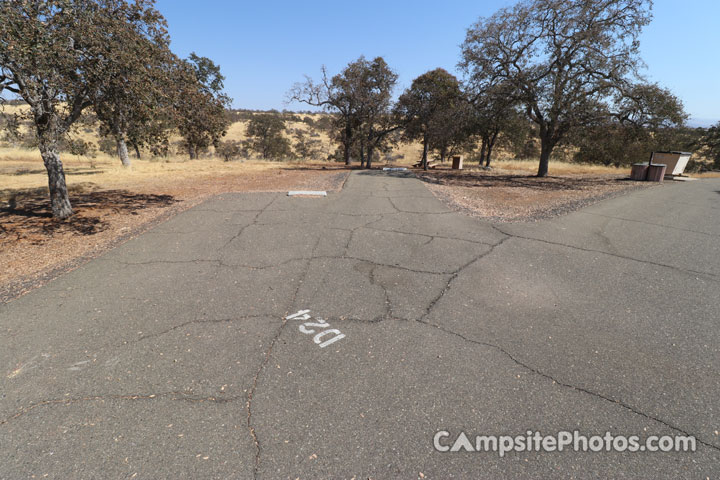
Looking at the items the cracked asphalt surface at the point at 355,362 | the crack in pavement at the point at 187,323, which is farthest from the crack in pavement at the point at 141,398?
the crack in pavement at the point at 187,323

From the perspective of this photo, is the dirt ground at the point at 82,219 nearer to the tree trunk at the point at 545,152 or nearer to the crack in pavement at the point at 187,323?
the crack in pavement at the point at 187,323

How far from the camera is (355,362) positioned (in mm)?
3010

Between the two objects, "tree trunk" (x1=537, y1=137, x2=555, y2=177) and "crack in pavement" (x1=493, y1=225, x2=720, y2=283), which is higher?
"tree trunk" (x1=537, y1=137, x2=555, y2=177)

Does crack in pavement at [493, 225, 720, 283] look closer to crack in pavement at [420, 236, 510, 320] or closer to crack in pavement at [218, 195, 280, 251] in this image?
crack in pavement at [420, 236, 510, 320]

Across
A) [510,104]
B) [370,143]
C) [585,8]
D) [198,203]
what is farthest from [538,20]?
[198,203]

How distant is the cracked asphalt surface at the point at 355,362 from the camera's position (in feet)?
6.98

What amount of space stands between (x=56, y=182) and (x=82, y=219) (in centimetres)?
105

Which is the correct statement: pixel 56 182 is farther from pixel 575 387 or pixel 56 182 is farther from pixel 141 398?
pixel 575 387

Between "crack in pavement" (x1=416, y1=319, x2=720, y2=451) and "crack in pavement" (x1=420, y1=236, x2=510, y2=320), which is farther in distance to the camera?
"crack in pavement" (x1=420, y1=236, x2=510, y2=320)

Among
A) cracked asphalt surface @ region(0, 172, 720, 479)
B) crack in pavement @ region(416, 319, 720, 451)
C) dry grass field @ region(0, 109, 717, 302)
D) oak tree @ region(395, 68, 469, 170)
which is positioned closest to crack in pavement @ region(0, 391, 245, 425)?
cracked asphalt surface @ region(0, 172, 720, 479)

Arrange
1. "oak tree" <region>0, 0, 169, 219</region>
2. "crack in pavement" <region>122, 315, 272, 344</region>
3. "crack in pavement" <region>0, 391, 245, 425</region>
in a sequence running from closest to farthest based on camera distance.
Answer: "crack in pavement" <region>0, 391, 245, 425</region>
"crack in pavement" <region>122, 315, 272, 344</region>
"oak tree" <region>0, 0, 169, 219</region>

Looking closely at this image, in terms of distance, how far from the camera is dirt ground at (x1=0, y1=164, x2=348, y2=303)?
208 inches

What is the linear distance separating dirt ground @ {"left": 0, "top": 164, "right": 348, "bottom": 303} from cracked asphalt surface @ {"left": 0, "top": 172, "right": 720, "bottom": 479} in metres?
0.69

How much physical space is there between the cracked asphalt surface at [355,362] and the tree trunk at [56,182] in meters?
3.89
